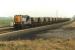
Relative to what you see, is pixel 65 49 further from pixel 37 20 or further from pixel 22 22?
pixel 37 20

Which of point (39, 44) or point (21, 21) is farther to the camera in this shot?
point (21, 21)

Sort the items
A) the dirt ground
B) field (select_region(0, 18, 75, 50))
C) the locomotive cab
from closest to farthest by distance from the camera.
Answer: field (select_region(0, 18, 75, 50)) < the dirt ground < the locomotive cab

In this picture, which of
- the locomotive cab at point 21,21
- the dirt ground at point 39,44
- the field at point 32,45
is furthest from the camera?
the locomotive cab at point 21,21

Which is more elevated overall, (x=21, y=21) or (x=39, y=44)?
(x=21, y=21)

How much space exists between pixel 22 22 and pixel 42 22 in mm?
12877


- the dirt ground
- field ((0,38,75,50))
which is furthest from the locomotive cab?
field ((0,38,75,50))

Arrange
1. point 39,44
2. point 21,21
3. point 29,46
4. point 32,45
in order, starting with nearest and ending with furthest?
point 29,46
point 32,45
point 39,44
point 21,21

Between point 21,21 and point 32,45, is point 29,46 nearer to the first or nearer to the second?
point 32,45

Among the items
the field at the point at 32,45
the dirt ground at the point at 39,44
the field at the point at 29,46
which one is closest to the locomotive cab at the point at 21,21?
the dirt ground at the point at 39,44

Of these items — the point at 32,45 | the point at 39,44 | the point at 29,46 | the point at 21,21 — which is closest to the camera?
the point at 29,46

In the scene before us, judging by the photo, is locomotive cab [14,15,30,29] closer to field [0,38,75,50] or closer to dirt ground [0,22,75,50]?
dirt ground [0,22,75,50]

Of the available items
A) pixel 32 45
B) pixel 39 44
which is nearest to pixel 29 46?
pixel 32 45

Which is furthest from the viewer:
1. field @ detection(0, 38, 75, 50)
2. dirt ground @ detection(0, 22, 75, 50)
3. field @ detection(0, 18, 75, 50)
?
dirt ground @ detection(0, 22, 75, 50)

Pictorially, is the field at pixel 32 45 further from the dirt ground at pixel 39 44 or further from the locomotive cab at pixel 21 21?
the locomotive cab at pixel 21 21
